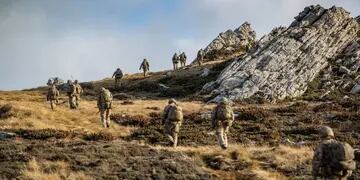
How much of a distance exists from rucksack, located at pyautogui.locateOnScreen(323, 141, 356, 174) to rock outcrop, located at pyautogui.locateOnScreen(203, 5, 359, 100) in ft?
118

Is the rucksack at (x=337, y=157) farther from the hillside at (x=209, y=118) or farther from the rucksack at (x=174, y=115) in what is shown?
the rucksack at (x=174, y=115)

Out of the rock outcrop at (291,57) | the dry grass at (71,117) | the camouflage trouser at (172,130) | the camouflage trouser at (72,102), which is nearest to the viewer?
the camouflage trouser at (172,130)

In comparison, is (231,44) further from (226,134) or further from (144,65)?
(226,134)

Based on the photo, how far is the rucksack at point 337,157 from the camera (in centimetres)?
1980

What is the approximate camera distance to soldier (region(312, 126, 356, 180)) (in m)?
19.8

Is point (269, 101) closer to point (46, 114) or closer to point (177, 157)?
point (46, 114)

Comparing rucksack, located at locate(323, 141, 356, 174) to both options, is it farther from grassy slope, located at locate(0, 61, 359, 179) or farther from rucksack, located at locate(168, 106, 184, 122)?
rucksack, located at locate(168, 106, 184, 122)

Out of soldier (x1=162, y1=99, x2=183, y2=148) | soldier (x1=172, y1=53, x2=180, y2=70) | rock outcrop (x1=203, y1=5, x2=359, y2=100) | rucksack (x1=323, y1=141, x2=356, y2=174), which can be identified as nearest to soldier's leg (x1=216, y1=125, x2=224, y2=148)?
soldier (x1=162, y1=99, x2=183, y2=148)

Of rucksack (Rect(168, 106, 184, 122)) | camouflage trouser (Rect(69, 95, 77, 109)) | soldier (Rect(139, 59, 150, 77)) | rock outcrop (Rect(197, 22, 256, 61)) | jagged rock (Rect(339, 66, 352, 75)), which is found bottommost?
rucksack (Rect(168, 106, 184, 122))

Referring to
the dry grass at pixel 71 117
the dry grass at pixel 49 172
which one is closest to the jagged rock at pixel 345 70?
the dry grass at pixel 71 117

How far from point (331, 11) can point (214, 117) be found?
46162 mm

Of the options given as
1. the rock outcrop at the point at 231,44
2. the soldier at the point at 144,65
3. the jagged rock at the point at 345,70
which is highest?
the rock outcrop at the point at 231,44

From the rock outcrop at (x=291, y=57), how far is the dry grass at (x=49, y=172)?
33040mm

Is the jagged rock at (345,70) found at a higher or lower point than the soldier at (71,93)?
higher
